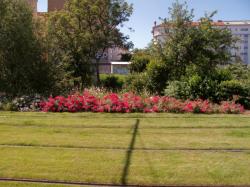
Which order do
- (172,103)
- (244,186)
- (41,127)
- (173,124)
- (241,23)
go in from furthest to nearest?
(241,23), (172,103), (173,124), (41,127), (244,186)

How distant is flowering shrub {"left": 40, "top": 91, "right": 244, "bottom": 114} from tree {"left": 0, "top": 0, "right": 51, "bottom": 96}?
3989 millimetres

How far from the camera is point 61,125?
454 inches

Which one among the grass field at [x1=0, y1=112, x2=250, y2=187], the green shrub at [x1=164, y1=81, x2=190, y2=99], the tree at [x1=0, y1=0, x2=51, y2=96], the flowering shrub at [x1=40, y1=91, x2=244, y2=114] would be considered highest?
the tree at [x1=0, y1=0, x2=51, y2=96]

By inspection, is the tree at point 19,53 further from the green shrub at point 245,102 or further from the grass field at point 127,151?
the green shrub at point 245,102

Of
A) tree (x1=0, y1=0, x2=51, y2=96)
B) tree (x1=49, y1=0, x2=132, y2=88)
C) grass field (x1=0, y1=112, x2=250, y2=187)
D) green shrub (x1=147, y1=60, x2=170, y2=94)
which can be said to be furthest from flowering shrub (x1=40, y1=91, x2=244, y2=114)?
tree (x1=49, y1=0, x2=132, y2=88)

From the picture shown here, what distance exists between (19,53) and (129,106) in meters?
7.03

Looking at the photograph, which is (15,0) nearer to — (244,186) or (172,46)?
(172,46)

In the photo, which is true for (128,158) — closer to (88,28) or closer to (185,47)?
(185,47)

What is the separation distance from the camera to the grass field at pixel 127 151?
621cm

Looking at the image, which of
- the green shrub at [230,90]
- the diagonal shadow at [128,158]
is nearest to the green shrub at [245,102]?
the green shrub at [230,90]

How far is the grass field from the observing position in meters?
6.21

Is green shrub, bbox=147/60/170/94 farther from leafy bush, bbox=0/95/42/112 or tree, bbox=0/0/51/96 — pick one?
leafy bush, bbox=0/95/42/112

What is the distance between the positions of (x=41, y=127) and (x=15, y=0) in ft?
34.9

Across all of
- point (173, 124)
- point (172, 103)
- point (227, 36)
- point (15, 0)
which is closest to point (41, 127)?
point (173, 124)
